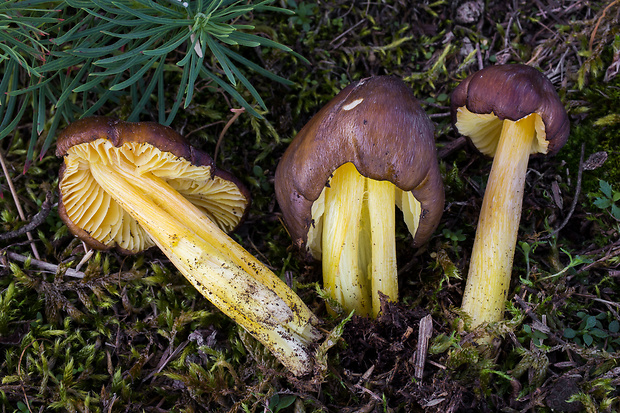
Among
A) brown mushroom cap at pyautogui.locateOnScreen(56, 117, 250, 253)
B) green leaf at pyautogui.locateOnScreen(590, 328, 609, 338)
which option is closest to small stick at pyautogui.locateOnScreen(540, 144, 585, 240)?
green leaf at pyautogui.locateOnScreen(590, 328, 609, 338)

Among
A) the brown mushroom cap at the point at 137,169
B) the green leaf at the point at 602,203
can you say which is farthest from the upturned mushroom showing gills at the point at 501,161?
the brown mushroom cap at the point at 137,169

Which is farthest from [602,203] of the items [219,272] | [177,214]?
[177,214]

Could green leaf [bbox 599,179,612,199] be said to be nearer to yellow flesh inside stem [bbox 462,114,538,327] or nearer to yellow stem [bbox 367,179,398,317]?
yellow flesh inside stem [bbox 462,114,538,327]

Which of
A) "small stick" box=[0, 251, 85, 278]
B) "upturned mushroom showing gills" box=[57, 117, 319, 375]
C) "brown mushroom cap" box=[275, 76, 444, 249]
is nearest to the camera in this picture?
"brown mushroom cap" box=[275, 76, 444, 249]

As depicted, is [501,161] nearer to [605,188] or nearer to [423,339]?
[605,188]

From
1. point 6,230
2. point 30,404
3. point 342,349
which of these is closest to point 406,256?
point 342,349

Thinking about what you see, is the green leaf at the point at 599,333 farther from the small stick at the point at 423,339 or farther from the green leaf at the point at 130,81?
the green leaf at the point at 130,81

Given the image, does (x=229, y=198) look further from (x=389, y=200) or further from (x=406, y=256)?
(x=406, y=256)
